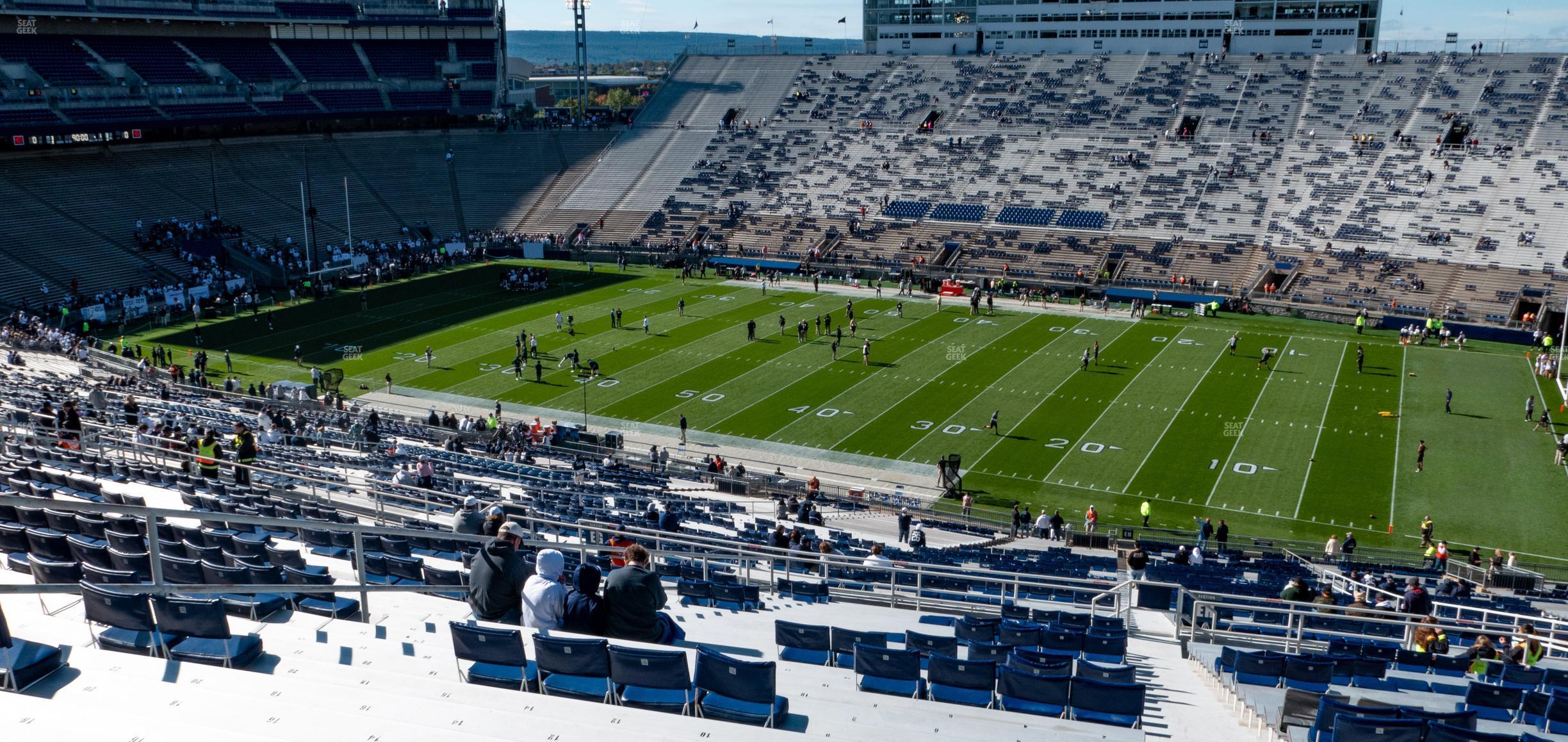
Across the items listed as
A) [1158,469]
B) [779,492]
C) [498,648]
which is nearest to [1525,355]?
[1158,469]

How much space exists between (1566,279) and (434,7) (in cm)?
6535

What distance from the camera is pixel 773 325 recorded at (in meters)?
47.5

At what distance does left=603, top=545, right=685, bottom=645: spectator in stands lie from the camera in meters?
8.30

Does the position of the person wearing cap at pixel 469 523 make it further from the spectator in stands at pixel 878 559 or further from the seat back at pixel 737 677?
the seat back at pixel 737 677

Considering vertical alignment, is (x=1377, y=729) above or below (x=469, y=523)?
above

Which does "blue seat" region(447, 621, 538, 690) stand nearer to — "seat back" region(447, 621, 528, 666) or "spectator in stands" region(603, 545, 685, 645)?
"seat back" region(447, 621, 528, 666)

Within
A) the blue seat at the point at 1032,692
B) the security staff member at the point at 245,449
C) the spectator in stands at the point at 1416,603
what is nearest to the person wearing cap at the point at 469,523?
the blue seat at the point at 1032,692

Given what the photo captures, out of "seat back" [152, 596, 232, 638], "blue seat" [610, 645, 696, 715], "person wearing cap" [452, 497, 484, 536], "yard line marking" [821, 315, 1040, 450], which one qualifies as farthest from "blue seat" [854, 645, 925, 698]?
"yard line marking" [821, 315, 1040, 450]

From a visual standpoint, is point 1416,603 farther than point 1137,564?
No

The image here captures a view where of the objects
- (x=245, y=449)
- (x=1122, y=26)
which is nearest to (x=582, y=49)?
(x=1122, y=26)

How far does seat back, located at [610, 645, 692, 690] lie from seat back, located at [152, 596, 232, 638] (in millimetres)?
2495

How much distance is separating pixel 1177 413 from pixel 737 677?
31.2m

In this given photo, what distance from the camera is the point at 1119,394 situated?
38.0 m

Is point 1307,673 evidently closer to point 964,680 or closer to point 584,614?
point 964,680
